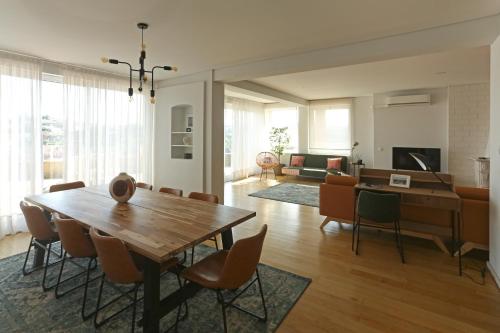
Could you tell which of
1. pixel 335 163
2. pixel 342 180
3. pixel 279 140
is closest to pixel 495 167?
pixel 342 180

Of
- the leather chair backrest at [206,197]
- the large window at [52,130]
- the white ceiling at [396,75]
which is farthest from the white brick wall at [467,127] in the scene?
the large window at [52,130]

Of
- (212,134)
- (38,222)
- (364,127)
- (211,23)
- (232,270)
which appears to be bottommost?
(232,270)

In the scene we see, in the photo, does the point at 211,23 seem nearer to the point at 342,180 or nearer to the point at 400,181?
the point at 342,180

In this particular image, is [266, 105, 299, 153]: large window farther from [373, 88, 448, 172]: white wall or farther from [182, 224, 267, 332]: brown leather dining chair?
[182, 224, 267, 332]: brown leather dining chair

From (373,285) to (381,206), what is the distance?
3.16 ft

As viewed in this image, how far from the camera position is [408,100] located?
22.6 feet

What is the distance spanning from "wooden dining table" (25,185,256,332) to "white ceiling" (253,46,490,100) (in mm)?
3774

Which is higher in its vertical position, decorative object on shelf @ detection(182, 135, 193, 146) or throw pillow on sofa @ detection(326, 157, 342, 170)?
decorative object on shelf @ detection(182, 135, 193, 146)

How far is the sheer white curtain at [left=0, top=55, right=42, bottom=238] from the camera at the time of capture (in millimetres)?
3596

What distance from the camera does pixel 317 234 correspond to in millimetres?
3844

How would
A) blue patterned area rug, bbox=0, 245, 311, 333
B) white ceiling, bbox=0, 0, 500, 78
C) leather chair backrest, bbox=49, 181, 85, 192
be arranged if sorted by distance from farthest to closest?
leather chair backrest, bbox=49, 181, 85, 192 < white ceiling, bbox=0, 0, 500, 78 < blue patterned area rug, bbox=0, 245, 311, 333

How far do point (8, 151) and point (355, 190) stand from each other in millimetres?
4796

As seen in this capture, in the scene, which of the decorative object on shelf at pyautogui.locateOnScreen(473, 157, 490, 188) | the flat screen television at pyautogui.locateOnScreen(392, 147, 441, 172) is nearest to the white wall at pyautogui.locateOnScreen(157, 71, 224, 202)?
the flat screen television at pyautogui.locateOnScreen(392, 147, 441, 172)

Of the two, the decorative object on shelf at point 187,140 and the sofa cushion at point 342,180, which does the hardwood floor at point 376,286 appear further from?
the decorative object on shelf at point 187,140
